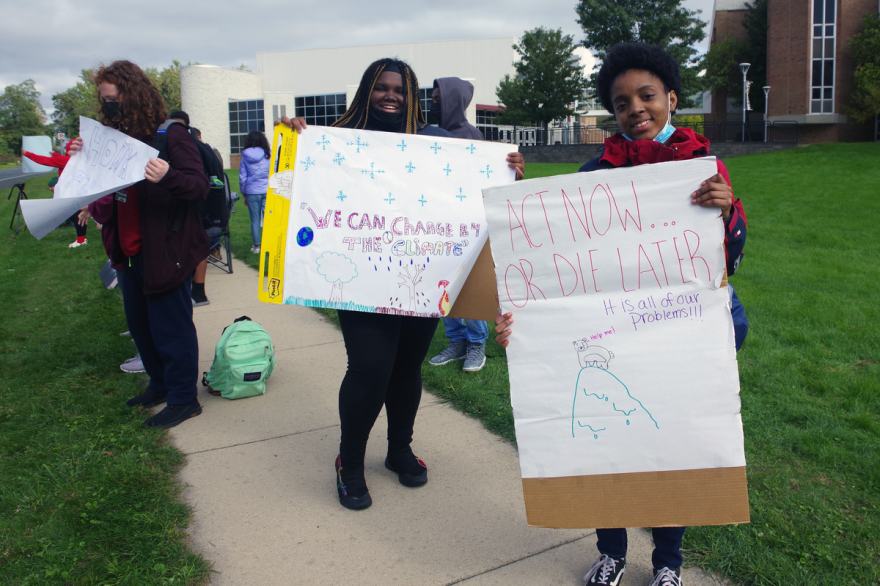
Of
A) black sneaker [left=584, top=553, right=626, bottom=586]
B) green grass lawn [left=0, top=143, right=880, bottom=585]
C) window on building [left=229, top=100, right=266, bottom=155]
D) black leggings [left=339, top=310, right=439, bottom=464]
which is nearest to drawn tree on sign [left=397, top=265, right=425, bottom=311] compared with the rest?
black leggings [left=339, top=310, right=439, bottom=464]

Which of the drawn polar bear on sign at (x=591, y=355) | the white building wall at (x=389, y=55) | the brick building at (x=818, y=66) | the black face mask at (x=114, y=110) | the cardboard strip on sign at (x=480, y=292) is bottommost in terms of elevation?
the drawn polar bear on sign at (x=591, y=355)

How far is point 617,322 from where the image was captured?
1927mm

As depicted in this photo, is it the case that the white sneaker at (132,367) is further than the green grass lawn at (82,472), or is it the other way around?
the white sneaker at (132,367)

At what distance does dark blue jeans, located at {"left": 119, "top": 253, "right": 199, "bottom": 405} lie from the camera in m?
3.66

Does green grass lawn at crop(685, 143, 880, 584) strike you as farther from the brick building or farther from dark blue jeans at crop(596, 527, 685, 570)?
the brick building

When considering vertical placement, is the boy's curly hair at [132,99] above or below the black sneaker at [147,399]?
above

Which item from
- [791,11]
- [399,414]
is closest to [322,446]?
[399,414]

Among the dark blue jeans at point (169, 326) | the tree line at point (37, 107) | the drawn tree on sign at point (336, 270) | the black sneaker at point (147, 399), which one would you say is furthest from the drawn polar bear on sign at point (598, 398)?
the tree line at point (37, 107)

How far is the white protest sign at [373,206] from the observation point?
2.54 metres

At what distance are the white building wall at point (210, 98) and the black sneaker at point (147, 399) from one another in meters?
48.5

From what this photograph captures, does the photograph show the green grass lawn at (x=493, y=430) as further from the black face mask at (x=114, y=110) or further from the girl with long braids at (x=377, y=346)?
the black face mask at (x=114, y=110)

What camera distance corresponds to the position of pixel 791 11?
3219cm

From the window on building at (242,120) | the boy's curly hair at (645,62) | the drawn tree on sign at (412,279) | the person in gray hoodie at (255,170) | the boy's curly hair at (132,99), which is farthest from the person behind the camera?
the window on building at (242,120)

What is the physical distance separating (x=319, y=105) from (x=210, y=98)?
9047 millimetres
